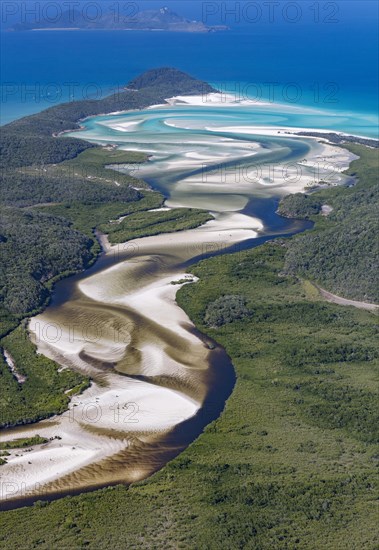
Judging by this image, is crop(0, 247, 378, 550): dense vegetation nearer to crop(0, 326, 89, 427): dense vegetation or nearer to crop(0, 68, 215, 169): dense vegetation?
crop(0, 326, 89, 427): dense vegetation

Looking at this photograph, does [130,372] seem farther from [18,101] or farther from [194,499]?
[18,101]

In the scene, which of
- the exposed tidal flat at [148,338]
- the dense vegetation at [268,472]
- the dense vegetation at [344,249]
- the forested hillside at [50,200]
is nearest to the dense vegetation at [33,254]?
the forested hillside at [50,200]

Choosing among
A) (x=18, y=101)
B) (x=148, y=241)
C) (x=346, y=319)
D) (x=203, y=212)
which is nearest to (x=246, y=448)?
(x=346, y=319)

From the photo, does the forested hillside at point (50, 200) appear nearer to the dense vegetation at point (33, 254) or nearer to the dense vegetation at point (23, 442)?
the dense vegetation at point (33, 254)

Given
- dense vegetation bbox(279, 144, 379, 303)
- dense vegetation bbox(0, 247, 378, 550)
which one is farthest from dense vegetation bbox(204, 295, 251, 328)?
dense vegetation bbox(279, 144, 379, 303)

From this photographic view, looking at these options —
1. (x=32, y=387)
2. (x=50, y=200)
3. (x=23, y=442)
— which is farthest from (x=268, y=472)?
(x=50, y=200)

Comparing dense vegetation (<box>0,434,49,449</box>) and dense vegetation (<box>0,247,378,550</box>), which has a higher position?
dense vegetation (<box>0,247,378,550</box>)
